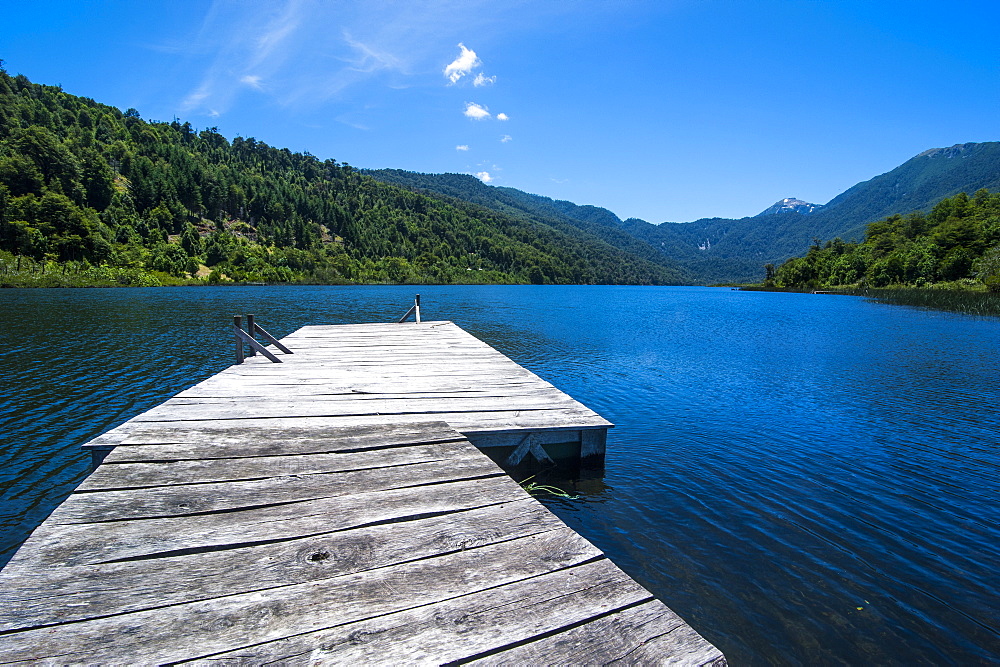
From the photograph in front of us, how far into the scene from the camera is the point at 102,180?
5012 inches

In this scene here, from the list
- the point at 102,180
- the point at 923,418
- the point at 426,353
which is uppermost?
the point at 102,180

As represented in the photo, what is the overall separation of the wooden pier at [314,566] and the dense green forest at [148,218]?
10610 cm

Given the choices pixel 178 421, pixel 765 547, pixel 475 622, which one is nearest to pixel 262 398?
pixel 178 421

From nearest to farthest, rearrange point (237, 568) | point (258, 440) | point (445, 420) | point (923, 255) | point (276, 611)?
point (276, 611) → point (237, 568) → point (258, 440) → point (445, 420) → point (923, 255)

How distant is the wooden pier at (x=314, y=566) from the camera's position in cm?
236

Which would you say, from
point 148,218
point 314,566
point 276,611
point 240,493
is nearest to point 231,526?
point 240,493

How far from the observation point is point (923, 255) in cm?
10138

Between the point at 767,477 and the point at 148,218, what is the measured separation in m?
166

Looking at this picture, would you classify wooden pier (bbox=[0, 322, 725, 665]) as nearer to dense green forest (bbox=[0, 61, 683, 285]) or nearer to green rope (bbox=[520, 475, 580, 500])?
green rope (bbox=[520, 475, 580, 500])

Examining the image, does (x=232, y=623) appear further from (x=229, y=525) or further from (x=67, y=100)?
(x=67, y=100)

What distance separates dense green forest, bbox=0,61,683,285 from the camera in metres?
94.4

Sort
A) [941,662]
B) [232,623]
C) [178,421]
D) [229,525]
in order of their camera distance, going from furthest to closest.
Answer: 1. [178,421]
2. [941,662]
3. [229,525]
4. [232,623]

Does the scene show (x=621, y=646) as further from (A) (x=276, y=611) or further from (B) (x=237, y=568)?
(B) (x=237, y=568)

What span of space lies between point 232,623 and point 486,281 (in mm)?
179650
